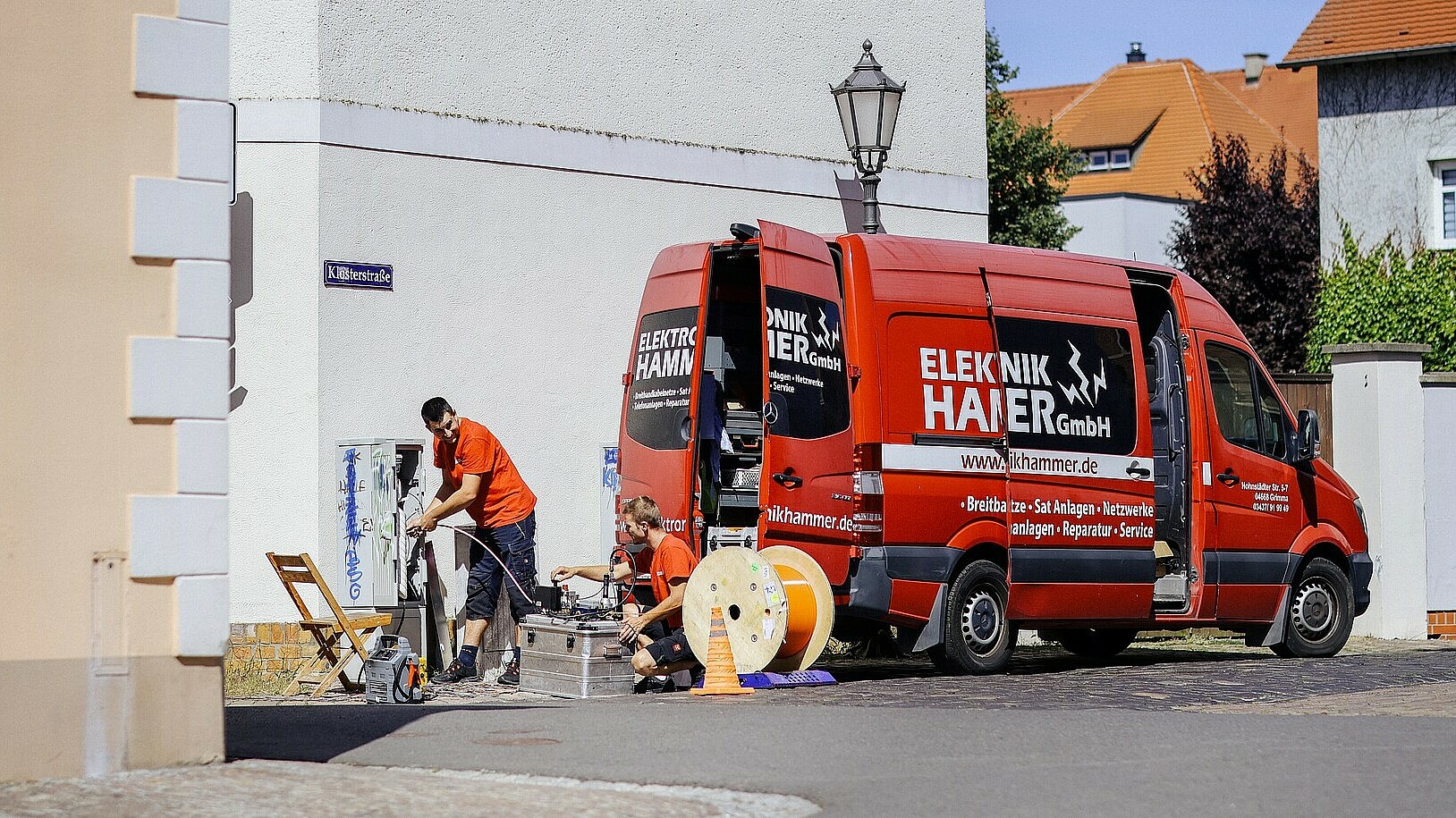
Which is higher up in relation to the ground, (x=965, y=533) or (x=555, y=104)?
(x=555, y=104)

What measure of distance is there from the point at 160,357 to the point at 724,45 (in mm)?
8997

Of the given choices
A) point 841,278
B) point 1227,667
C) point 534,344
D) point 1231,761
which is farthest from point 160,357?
point 1227,667

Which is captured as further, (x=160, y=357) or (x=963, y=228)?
(x=963, y=228)

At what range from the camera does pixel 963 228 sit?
59.5ft

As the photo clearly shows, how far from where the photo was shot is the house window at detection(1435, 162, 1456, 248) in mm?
30875

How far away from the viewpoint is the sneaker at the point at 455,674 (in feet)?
42.7

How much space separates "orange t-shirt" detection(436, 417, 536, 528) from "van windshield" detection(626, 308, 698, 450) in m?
1.02

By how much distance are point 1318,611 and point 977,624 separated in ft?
10.7

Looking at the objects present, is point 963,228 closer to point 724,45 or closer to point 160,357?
point 724,45

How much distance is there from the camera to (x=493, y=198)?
14.6 meters

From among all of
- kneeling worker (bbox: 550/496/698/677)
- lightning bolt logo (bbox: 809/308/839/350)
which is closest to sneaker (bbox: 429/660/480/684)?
kneeling worker (bbox: 550/496/698/677)

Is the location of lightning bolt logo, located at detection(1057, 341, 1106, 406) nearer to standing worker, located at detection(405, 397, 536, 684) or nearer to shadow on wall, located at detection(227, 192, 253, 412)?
standing worker, located at detection(405, 397, 536, 684)

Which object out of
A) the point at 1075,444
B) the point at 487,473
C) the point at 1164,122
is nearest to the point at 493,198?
the point at 487,473

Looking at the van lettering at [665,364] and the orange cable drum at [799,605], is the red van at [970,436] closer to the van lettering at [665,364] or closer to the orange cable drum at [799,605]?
the van lettering at [665,364]
